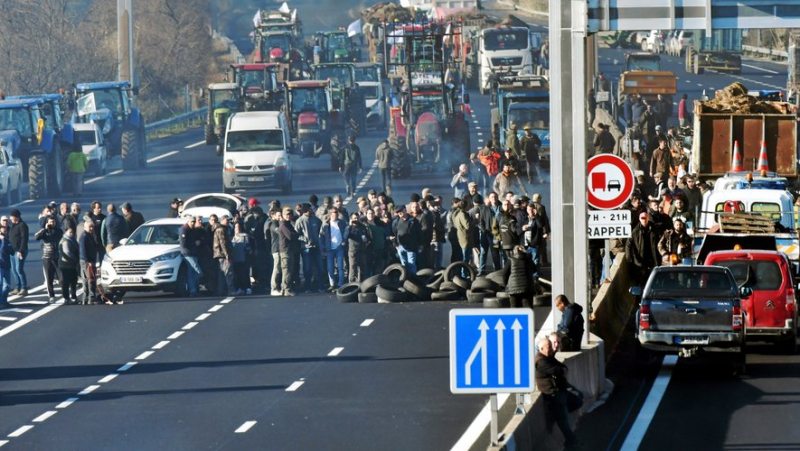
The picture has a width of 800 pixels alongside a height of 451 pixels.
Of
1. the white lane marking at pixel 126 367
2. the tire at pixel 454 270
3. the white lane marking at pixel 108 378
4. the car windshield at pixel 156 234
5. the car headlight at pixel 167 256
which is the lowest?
the white lane marking at pixel 126 367

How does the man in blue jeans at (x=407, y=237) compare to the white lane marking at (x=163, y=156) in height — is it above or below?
above

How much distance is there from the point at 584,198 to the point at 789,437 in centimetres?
404

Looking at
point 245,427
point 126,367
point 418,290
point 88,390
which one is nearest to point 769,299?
point 418,290

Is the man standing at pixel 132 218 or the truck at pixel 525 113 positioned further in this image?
the truck at pixel 525 113

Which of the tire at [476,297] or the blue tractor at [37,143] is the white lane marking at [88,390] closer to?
the tire at [476,297]

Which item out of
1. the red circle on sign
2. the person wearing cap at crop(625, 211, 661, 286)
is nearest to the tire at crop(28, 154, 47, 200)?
the person wearing cap at crop(625, 211, 661, 286)

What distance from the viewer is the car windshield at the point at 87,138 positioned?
53812 millimetres

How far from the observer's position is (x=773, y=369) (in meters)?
22.3

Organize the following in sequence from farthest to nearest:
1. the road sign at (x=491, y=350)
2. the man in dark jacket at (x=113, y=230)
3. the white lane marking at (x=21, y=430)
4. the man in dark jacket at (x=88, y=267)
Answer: the man in dark jacket at (x=113, y=230) < the man in dark jacket at (x=88, y=267) < the white lane marking at (x=21, y=430) < the road sign at (x=491, y=350)

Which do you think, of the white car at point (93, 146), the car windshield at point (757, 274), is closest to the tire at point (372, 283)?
the car windshield at point (757, 274)

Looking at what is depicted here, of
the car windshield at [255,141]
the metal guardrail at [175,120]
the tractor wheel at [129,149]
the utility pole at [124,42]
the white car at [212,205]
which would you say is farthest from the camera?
the utility pole at [124,42]

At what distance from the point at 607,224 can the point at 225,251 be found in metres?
11.5

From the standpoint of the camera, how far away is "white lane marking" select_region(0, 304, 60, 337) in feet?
90.2

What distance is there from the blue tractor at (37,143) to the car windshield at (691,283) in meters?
29.0
